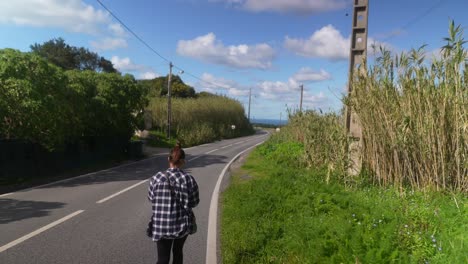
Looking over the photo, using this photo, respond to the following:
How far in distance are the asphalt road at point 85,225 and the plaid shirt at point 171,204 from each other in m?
1.66

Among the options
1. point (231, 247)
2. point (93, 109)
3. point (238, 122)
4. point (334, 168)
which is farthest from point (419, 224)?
point (238, 122)

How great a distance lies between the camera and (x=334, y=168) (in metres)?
10.4

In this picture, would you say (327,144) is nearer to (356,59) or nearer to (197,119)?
(356,59)

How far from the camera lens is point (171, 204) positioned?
4074mm

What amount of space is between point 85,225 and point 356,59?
27.4 feet

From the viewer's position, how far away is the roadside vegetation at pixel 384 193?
15.8ft

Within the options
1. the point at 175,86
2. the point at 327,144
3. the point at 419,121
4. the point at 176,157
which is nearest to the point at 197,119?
the point at 175,86

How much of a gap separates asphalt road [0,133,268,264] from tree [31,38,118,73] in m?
51.4

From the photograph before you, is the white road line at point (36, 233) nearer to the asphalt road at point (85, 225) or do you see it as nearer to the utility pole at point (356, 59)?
the asphalt road at point (85, 225)

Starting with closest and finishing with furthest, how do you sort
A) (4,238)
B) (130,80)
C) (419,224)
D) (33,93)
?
(419,224) < (4,238) < (33,93) < (130,80)

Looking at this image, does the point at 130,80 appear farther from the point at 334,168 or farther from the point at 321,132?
the point at 334,168

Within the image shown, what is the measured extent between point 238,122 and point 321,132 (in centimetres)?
5035

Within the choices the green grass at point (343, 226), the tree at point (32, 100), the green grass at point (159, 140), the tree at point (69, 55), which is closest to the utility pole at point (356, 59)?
the green grass at point (343, 226)

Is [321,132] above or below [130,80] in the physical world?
below
